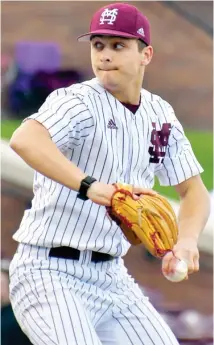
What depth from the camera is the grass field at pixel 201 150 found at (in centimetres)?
651

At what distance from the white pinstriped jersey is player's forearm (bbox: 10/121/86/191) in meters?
0.10

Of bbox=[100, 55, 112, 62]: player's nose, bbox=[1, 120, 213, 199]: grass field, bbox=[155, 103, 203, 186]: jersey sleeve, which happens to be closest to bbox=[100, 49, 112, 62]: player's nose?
bbox=[100, 55, 112, 62]: player's nose

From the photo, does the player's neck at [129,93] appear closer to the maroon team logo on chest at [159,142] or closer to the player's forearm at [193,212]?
the maroon team logo on chest at [159,142]

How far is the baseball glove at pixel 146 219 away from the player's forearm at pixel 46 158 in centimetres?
14

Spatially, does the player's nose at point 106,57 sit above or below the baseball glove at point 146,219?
above

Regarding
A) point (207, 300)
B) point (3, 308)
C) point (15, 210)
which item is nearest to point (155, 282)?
point (207, 300)

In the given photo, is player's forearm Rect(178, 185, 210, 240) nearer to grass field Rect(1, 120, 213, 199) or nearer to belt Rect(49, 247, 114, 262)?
belt Rect(49, 247, 114, 262)

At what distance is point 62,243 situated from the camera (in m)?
3.14

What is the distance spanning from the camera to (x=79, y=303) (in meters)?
3.09

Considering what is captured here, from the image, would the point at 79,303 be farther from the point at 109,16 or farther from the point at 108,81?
the point at 109,16

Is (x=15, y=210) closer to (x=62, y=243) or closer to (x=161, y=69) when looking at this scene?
(x=161, y=69)

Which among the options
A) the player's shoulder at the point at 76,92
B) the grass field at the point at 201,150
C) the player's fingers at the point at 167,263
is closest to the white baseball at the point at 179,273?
the player's fingers at the point at 167,263

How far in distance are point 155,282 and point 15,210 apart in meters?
1.04

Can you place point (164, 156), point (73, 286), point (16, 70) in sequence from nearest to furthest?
point (73, 286) → point (164, 156) → point (16, 70)
